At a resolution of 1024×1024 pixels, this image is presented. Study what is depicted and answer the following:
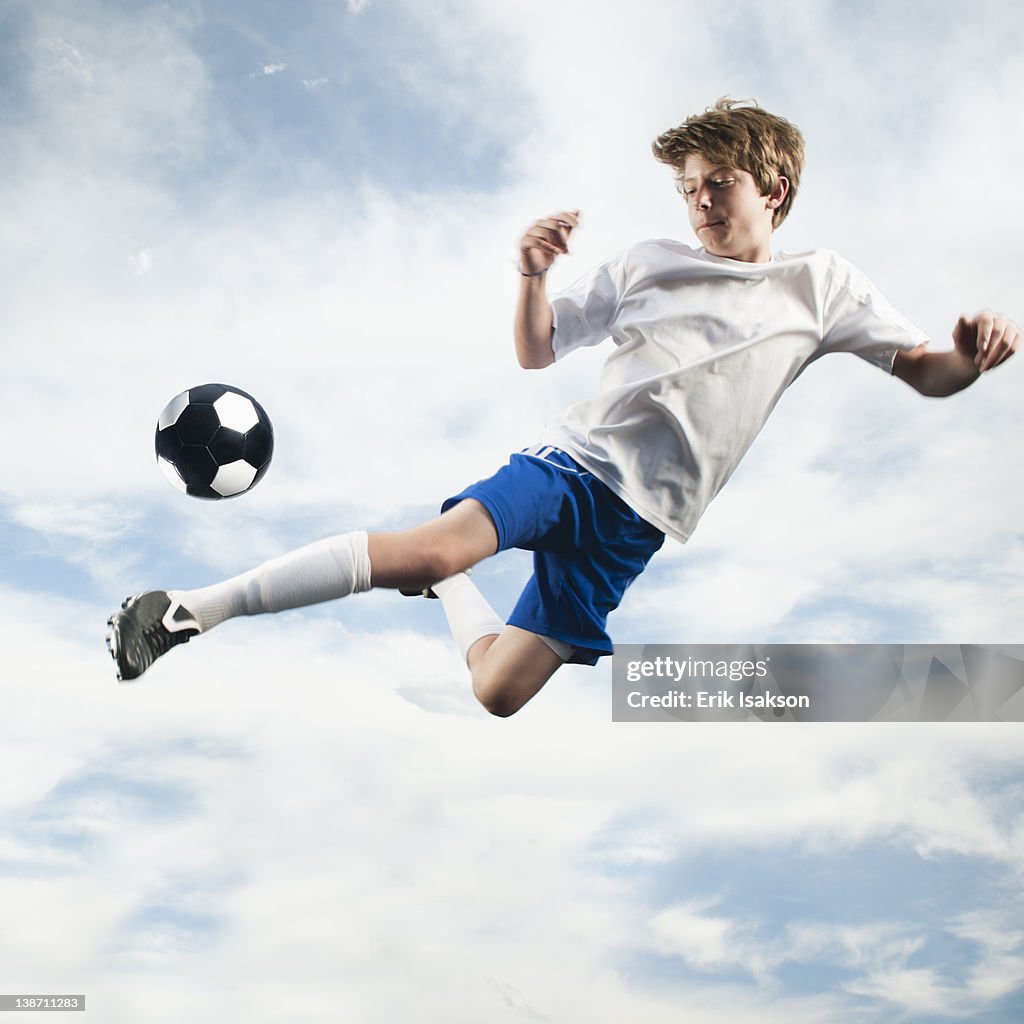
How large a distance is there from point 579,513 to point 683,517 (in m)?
0.36

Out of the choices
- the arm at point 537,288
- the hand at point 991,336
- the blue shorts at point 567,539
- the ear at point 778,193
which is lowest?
the blue shorts at point 567,539

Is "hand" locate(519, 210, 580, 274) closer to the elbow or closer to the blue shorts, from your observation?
the elbow

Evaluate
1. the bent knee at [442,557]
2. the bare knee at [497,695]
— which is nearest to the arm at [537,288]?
the bent knee at [442,557]

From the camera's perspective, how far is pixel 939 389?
3.76 m

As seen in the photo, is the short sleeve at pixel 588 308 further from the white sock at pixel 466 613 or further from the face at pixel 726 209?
the white sock at pixel 466 613

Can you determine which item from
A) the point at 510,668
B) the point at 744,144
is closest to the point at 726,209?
the point at 744,144

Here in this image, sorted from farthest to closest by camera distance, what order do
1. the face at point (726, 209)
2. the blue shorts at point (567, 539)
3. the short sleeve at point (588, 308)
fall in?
1. the short sleeve at point (588, 308)
2. the face at point (726, 209)
3. the blue shorts at point (567, 539)

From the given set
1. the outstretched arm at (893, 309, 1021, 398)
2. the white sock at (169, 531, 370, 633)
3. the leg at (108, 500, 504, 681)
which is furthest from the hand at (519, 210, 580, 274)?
the outstretched arm at (893, 309, 1021, 398)

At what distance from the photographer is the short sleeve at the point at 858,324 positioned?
12.4 ft

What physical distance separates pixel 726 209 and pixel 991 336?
35.8 inches

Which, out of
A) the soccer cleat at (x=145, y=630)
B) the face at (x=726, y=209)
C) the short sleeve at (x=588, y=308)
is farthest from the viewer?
the short sleeve at (x=588, y=308)

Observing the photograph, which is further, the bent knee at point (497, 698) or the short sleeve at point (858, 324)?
the bent knee at point (497, 698)

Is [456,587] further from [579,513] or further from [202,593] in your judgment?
[202,593]

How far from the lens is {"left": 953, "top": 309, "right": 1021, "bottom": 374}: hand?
3.50 meters
